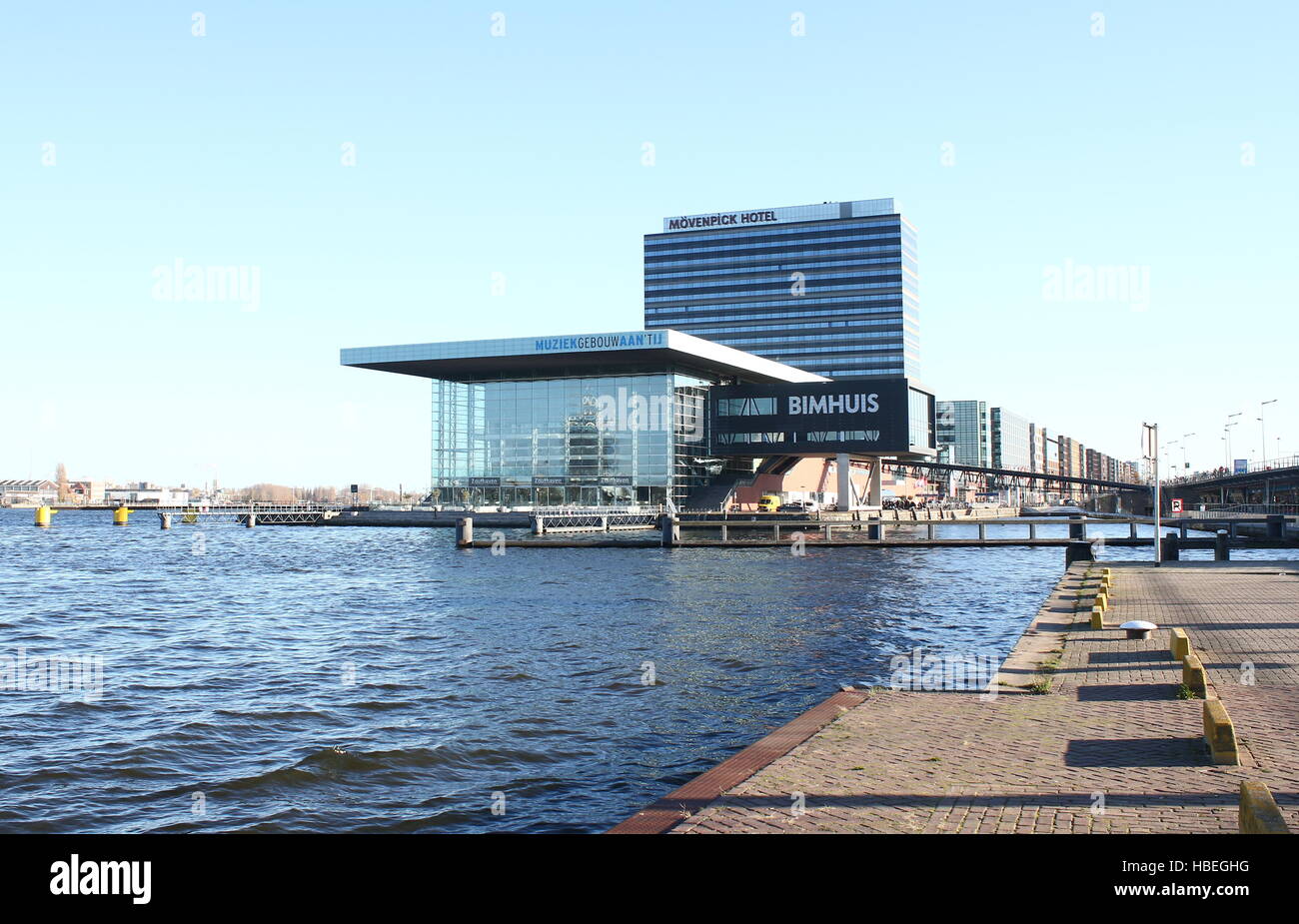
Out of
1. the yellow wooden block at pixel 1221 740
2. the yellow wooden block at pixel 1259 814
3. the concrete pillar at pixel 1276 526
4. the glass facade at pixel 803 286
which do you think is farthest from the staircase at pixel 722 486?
the yellow wooden block at pixel 1259 814

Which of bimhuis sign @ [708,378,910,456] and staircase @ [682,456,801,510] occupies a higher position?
bimhuis sign @ [708,378,910,456]

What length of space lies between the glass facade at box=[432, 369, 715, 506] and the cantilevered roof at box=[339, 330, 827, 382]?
227 cm

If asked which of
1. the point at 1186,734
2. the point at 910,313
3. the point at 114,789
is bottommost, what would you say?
the point at 114,789

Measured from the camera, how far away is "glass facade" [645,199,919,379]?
18962 centimetres

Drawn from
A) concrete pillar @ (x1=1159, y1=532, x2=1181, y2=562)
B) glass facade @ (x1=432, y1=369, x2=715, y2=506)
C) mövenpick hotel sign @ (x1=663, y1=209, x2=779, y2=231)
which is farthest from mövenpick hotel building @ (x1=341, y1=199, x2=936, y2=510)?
mövenpick hotel sign @ (x1=663, y1=209, x2=779, y2=231)

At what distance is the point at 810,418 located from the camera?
11194 cm

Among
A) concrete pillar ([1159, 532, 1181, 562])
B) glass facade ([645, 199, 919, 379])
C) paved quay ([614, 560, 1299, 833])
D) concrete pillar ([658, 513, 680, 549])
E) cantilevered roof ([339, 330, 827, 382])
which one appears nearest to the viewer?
paved quay ([614, 560, 1299, 833])

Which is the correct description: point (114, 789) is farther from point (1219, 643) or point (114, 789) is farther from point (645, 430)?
point (645, 430)

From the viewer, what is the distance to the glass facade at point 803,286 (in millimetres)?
189625

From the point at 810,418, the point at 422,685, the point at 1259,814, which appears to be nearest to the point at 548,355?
the point at 810,418

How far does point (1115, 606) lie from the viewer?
27906 millimetres

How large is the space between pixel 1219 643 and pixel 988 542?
1887 inches

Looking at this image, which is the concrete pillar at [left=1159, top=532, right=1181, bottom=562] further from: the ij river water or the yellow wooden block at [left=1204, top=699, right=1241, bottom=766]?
the yellow wooden block at [left=1204, top=699, right=1241, bottom=766]
